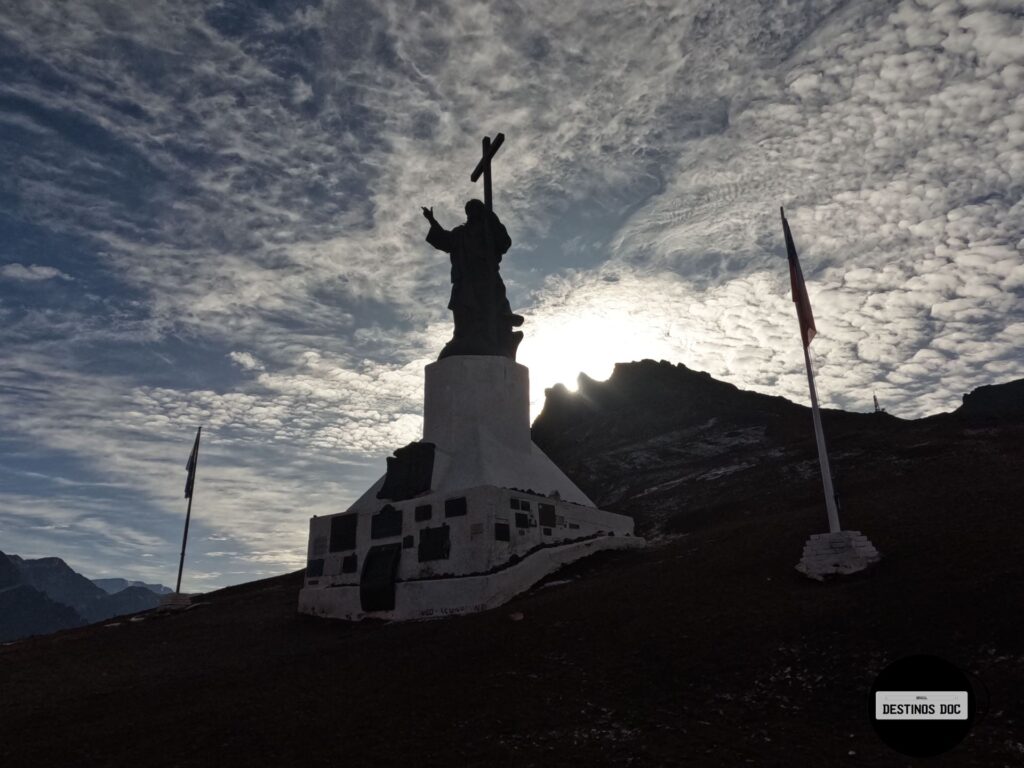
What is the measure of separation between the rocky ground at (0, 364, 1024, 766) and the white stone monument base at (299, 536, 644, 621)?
0.49m

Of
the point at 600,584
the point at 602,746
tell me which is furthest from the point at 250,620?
the point at 602,746

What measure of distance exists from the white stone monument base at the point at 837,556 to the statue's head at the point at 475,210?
57.1 feet

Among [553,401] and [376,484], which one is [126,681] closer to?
[376,484]

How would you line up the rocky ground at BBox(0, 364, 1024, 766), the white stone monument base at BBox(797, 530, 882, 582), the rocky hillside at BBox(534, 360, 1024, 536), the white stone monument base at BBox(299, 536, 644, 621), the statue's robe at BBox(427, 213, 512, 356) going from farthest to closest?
the rocky hillside at BBox(534, 360, 1024, 536) → the statue's robe at BBox(427, 213, 512, 356) → the white stone monument base at BBox(299, 536, 644, 621) → the white stone monument base at BBox(797, 530, 882, 582) → the rocky ground at BBox(0, 364, 1024, 766)

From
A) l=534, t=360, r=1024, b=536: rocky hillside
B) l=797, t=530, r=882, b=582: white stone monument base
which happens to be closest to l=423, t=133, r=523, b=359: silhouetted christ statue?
l=534, t=360, r=1024, b=536: rocky hillside

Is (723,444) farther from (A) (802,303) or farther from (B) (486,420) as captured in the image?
(A) (802,303)

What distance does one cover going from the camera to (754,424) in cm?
4791

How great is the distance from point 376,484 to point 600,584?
964 cm

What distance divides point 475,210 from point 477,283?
3.10 meters

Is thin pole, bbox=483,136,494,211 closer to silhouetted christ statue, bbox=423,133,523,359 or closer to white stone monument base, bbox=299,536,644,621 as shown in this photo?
silhouetted christ statue, bbox=423,133,523,359

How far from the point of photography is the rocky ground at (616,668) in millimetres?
8164

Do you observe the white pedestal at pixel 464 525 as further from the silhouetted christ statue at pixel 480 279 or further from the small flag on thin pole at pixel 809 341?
the small flag on thin pole at pixel 809 341
